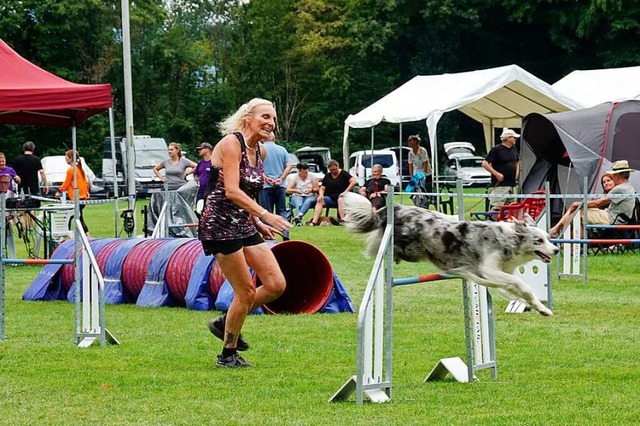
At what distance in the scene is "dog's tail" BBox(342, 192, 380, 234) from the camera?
726 cm

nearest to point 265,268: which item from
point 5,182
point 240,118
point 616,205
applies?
point 240,118

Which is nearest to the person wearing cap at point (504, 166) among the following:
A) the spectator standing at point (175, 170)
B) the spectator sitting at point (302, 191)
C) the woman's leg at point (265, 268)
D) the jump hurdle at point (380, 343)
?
the spectator standing at point (175, 170)

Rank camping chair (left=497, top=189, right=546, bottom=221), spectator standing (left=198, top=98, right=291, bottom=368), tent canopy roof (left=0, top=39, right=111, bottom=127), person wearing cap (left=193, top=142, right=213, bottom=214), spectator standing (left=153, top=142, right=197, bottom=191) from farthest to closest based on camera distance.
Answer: spectator standing (left=153, top=142, right=197, bottom=191) → camping chair (left=497, top=189, right=546, bottom=221) → person wearing cap (left=193, top=142, right=213, bottom=214) → tent canopy roof (left=0, top=39, right=111, bottom=127) → spectator standing (left=198, top=98, right=291, bottom=368)

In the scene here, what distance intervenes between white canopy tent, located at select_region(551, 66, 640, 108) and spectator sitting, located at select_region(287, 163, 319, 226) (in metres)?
5.32

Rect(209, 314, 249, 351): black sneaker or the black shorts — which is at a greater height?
the black shorts

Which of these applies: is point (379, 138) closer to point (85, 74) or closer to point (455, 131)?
point (455, 131)

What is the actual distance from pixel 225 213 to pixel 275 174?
1030 cm

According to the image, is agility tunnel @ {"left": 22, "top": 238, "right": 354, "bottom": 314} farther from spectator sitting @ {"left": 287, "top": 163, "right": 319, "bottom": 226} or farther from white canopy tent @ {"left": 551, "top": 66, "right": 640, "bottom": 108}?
white canopy tent @ {"left": 551, "top": 66, "right": 640, "bottom": 108}

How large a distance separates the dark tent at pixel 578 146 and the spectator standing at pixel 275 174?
4.41 metres

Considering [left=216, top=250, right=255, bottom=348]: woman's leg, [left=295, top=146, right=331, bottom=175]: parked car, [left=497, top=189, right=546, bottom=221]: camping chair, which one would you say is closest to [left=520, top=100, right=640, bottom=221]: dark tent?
[left=497, top=189, right=546, bottom=221]: camping chair

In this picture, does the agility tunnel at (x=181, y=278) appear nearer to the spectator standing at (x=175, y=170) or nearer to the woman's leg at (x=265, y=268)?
the woman's leg at (x=265, y=268)

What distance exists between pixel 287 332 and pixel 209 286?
6.77ft

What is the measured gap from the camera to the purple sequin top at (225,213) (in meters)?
7.61

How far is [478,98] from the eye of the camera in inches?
928
